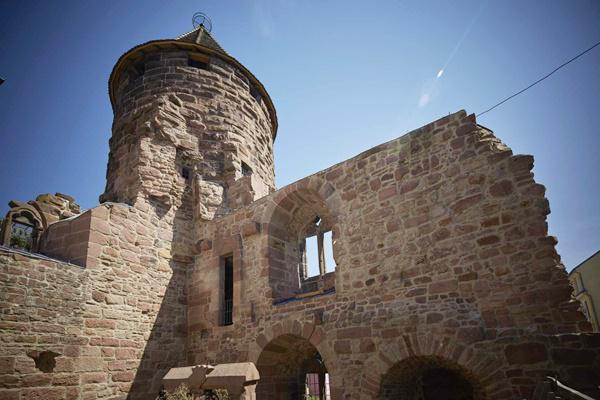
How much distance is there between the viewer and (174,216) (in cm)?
904

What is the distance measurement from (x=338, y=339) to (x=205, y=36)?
1156 centimetres

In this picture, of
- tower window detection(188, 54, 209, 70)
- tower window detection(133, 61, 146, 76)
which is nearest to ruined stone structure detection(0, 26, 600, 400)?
tower window detection(133, 61, 146, 76)

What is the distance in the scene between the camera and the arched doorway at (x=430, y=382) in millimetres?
5625

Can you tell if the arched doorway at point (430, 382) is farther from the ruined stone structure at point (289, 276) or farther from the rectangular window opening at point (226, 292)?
the rectangular window opening at point (226, 292)

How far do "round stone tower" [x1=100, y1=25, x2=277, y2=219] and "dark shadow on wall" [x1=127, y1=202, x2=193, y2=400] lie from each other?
0.76 meters

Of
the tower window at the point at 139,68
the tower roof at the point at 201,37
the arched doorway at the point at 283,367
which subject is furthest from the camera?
the tower roof at the point at 201,37

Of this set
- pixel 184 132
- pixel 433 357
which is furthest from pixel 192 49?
pixel 433 357

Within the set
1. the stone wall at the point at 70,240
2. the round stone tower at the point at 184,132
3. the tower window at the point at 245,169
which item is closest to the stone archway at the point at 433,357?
the round stone tower at the point at 184,132

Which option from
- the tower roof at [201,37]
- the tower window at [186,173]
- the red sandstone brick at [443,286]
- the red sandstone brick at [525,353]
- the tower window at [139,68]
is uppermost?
the tower roof at [201,37]

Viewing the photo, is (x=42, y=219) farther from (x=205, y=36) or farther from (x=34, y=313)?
(x=205, y=36)

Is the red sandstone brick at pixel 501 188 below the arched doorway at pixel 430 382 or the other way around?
the other way around

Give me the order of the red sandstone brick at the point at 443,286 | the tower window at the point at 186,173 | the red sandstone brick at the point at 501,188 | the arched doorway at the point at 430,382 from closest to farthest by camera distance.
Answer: the red sandstone brick at the point at 501,188
the red sandstone brick at the point at 443,286
the arched doorway at the point at 430,382
the tower window at the point at 186,173

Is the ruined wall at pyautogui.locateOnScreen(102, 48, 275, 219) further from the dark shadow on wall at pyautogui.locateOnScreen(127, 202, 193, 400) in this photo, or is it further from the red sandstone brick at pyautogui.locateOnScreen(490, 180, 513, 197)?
the red sandstone brick at pyautogui.locateOnScreen(490, 180, 513, 197)

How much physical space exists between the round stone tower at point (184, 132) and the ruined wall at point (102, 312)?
3.17 feet
